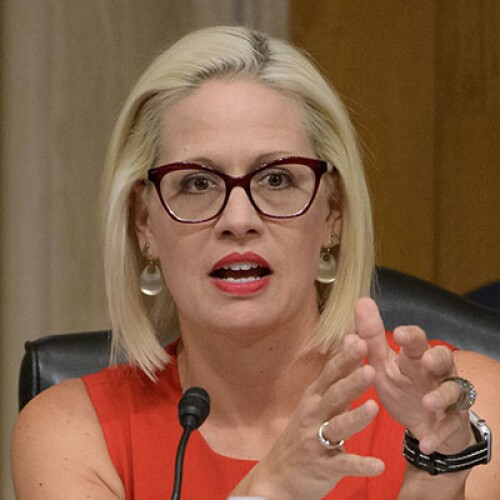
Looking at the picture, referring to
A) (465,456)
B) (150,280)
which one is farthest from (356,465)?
(150,280)

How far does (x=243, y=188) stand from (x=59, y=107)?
1.49 meters

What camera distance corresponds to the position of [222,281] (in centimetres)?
186

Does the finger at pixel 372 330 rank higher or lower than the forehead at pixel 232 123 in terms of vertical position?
lower

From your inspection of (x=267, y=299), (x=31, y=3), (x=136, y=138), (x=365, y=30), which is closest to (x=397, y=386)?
(x=267, y=299)

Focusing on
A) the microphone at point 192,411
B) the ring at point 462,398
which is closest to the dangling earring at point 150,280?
the microphone at point 192,411

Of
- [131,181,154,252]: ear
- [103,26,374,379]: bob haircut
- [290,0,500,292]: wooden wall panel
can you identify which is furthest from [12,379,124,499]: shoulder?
[290,0,500,292]: wooden wall panel

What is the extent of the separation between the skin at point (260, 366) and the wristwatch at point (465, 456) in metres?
0.01

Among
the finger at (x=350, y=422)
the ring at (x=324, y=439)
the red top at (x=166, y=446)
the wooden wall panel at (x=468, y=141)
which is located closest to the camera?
the finger at (x=350, y=422)

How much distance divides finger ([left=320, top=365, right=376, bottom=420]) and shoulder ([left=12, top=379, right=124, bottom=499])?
1.58ft

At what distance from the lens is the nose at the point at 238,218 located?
1.83m

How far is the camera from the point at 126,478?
2.02 m

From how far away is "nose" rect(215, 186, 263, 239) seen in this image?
1835 mm

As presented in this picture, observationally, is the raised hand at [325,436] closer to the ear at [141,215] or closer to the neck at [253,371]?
the neck at [253,371]

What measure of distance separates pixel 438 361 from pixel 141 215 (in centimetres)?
69
